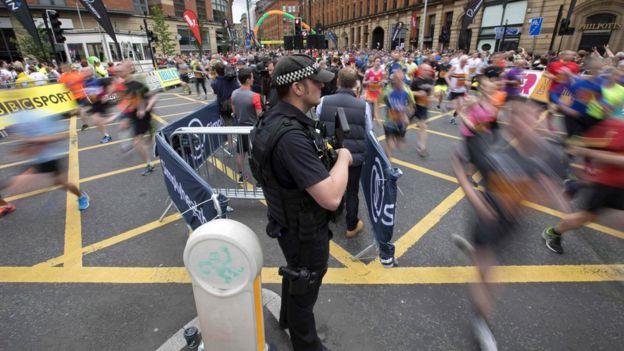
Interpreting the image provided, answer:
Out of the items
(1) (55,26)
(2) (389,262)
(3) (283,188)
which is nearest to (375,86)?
(2) (389,262)

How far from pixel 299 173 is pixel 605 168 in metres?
2.70

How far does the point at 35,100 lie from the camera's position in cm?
873

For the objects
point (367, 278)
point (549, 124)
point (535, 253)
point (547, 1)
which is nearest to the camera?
point (367, 278)

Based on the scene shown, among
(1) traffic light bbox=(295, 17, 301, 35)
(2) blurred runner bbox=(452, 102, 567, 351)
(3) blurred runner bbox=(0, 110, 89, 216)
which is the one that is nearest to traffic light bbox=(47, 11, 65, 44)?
(1) traffic light bbox=(295, 17, 301, 35)

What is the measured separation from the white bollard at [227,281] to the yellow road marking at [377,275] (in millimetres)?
1282

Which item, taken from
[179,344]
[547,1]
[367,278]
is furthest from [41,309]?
[547,1]

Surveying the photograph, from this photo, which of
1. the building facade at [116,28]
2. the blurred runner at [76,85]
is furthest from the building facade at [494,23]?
the building facade at [116,28]

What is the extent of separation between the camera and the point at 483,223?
2.39 m

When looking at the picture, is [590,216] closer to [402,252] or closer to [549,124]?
[402,252]

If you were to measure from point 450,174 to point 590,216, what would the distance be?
279cm

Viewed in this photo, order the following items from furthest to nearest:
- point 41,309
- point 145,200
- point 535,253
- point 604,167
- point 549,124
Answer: point 549,124
point 145,200
point 535,253
point 41,309
point 604,167

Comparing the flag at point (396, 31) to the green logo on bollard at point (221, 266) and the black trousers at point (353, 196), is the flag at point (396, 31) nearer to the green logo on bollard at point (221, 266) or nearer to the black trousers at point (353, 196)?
the black trousers at point (353, 196)

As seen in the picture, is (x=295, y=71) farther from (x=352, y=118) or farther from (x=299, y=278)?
(x=352, y=118)

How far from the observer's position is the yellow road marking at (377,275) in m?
3.12
